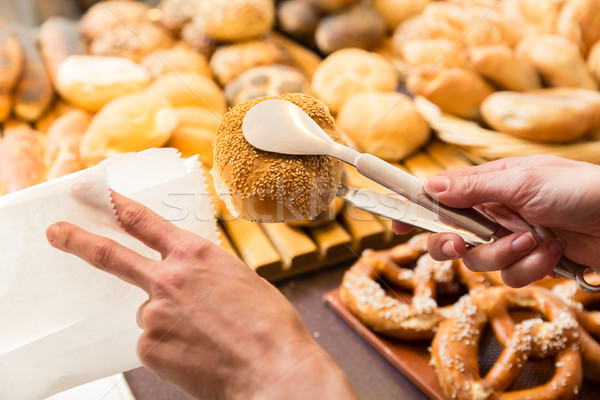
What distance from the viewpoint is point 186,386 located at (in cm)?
60

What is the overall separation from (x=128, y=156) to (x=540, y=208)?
0.61 metres

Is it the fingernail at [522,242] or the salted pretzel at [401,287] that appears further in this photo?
the salted pretzel at [401,287]

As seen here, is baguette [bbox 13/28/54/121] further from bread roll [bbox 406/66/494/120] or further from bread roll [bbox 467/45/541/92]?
bread roll [bbox 467/45/541/92]

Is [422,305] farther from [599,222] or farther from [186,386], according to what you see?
[186,386]

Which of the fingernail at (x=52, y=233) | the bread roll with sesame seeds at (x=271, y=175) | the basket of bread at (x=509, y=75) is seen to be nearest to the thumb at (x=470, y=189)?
the bread roll with sesame seeds at (x=271, y=175)

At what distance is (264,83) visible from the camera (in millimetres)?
1433

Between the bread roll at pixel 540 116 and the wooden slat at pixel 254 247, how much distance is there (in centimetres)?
69

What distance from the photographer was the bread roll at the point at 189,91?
4.41 feet

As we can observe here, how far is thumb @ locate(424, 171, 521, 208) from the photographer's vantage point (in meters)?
0.68

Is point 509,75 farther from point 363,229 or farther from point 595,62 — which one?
point 363,229

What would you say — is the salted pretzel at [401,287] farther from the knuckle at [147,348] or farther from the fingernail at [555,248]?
the knuckle at [147,348]

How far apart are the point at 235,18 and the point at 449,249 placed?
1.11 meters

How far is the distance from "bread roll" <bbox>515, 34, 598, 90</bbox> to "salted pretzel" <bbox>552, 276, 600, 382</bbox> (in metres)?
0.66

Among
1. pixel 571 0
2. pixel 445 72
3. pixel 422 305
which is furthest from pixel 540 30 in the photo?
pixel 422 305
